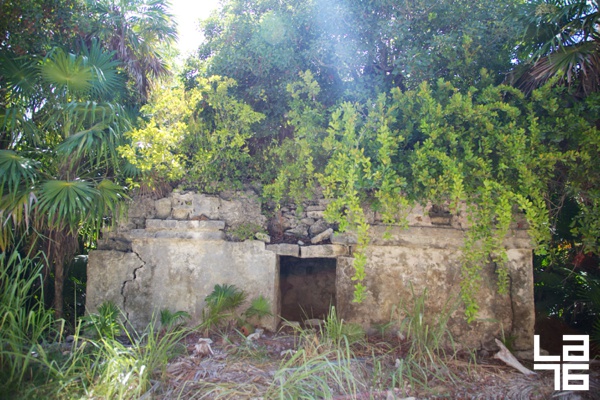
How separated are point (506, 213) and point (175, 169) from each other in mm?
3126

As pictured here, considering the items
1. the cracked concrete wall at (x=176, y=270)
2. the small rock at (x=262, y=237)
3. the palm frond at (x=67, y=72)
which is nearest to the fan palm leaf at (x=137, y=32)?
the palm frond at (x=67, y=72)

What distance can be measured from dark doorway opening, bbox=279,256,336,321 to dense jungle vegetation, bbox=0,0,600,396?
1.22m

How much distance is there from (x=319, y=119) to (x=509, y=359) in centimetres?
285

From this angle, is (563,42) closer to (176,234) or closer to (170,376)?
(176,234)

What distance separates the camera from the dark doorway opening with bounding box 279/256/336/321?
618cm

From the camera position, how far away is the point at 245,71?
17.4ft

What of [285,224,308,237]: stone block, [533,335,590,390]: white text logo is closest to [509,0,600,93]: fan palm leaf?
[533,335,590,390]: white text logo

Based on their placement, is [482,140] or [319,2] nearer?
[482,140]

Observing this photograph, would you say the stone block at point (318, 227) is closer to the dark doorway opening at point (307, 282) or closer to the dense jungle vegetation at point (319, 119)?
the dense jungle vegetation at point (319, 119)

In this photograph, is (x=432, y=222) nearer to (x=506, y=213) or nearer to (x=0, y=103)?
(x=506, y=213)

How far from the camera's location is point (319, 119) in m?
4.73

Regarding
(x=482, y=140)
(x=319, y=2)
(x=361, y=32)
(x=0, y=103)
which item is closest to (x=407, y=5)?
(x=361, y=32)

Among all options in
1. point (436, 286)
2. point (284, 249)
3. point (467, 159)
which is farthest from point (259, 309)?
point (467, 159)

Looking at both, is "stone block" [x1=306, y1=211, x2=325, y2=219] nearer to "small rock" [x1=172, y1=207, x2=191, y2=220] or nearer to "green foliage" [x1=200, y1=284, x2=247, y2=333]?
"green foliage" [x1=200, y1=284, x2=247, y2=333]
